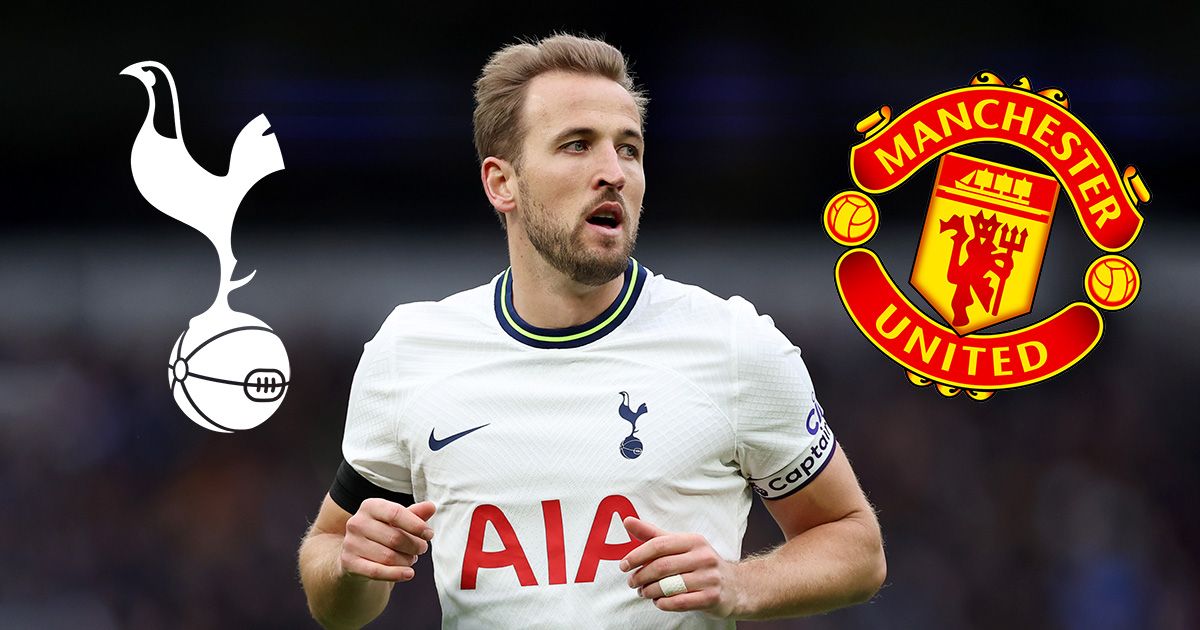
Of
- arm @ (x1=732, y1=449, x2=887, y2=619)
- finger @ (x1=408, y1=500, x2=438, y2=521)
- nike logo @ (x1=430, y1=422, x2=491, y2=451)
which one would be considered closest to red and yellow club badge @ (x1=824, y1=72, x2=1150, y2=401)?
arm @ (x1=732, y1=449, x2=887, y2=619)

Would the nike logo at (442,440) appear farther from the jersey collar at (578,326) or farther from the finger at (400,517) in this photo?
the finger at (400,517)

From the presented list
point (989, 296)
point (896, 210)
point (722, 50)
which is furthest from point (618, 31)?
point (989, 296)

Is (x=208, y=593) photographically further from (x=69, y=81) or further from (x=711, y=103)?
(x=711, y=103)

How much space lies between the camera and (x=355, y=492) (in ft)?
10.8

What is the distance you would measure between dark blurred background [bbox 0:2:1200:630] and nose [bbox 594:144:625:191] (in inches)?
206

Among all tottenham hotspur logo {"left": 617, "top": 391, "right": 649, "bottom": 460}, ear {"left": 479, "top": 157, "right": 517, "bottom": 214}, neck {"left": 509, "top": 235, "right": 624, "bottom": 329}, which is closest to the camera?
tottenham hotspur logo {"left": 617, "top": 391, "right": 649, "bottom": 460}

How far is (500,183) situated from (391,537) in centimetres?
101

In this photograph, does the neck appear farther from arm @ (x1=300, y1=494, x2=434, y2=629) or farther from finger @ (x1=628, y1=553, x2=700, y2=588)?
finger @ (x1=628, y1=553, x2=700, y2=588)

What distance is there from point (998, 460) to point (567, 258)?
21.6 feet

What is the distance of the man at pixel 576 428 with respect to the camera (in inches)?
116

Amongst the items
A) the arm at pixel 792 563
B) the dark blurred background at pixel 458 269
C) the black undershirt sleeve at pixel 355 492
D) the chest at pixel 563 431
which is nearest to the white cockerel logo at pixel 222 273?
the dark blurred background at pixel 458 269

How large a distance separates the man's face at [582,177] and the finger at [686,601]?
2.76ft

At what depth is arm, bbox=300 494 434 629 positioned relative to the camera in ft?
8.95

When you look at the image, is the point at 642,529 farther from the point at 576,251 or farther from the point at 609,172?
the point at 609,172
